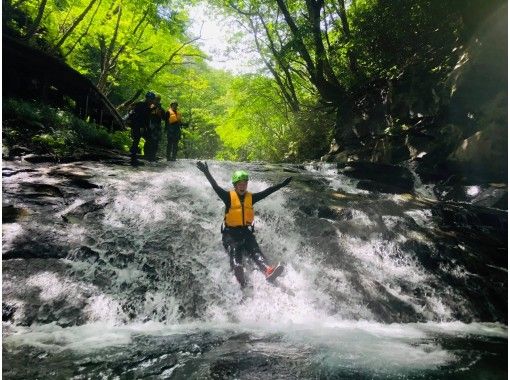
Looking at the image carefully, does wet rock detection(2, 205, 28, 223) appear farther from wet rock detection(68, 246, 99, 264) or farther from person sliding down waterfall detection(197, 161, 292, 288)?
person sliding down waterfall detection(197, 161, 292, 288)

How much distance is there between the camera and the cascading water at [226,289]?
3955 mm

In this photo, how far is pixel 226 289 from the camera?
5.92m

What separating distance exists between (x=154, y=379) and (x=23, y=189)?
581cm

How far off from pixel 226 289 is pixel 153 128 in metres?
7.07

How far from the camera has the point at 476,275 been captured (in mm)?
6723

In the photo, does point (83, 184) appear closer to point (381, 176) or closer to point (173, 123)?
point (173, 123)

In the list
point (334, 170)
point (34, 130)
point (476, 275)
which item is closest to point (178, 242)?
point (476, 275)

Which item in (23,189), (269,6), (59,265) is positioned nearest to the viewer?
(59,265)

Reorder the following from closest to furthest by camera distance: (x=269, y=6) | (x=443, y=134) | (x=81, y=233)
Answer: (x=81, y=233) → (x=443, y=134) → (x=269, y=6)

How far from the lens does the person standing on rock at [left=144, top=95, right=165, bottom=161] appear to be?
10989 mm

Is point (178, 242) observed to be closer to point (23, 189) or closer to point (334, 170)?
point (23, 189)

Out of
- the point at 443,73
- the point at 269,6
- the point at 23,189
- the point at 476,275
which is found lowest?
the point at 476,275

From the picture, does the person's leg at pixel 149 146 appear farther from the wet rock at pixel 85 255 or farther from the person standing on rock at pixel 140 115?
the wet rock at pixel 85 255

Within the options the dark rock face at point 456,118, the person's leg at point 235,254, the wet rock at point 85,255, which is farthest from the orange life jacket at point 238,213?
the dark rock face at point 456,118
